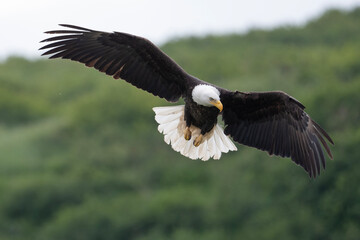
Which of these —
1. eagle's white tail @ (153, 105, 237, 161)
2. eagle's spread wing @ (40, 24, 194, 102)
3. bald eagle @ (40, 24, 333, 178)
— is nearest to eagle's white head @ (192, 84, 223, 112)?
bald eagle @ (40, 24, 333, 178)

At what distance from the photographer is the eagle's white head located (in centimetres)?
970

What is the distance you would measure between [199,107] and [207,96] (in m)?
0.31

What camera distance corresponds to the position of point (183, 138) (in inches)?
416

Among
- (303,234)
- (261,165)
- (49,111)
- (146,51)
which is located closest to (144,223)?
(261,165)

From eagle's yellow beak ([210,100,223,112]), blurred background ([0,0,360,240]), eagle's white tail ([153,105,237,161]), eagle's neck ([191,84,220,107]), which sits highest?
eagle's neck ([191,84,220,107])

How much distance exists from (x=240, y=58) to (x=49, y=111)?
13.1m

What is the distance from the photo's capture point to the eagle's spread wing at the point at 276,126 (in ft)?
33.9

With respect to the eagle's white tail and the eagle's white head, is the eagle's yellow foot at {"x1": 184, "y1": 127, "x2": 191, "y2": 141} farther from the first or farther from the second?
the eagle's white head

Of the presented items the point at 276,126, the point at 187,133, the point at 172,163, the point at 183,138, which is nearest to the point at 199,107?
the point at 187,133

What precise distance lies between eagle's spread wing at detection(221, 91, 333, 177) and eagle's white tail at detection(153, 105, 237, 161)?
0.15 m

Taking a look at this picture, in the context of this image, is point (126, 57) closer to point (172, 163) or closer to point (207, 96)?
point (207, 96)

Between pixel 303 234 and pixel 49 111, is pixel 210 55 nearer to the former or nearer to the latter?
pixel 49 111

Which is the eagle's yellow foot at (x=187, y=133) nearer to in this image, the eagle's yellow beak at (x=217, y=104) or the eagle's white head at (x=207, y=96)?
the eagle's white head at (x=207, y=96)

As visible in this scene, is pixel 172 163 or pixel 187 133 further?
pixel 172 163
